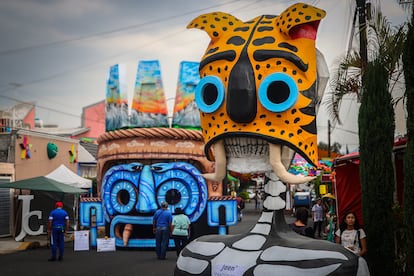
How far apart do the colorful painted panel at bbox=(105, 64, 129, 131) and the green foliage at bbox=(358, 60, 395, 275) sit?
25.1 ft

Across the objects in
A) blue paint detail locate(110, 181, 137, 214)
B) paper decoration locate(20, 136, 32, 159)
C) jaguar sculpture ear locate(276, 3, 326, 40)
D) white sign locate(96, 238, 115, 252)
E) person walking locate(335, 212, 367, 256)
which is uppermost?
jaguar sculpture ear locate(276, 3, 326, 40)

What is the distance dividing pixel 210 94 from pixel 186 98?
754 cm

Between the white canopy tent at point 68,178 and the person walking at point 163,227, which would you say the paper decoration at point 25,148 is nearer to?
the white canopy tent at point 68,178

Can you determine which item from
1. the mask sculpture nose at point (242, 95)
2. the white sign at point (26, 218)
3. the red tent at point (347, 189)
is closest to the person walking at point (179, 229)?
the red tent at point (347, 189)

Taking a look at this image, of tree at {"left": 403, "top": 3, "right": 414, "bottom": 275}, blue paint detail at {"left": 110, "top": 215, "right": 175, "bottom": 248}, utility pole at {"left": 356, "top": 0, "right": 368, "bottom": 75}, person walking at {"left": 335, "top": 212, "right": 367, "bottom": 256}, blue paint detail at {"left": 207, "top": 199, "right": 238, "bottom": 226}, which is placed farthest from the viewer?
blue paint detail at {"left": 110, "top": 215, "right": 175, "bottom": 248}

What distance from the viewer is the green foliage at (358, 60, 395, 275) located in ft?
25.2

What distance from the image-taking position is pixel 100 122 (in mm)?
47250

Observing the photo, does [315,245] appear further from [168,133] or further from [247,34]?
[168,133]

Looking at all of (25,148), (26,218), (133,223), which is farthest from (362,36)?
(25,148)

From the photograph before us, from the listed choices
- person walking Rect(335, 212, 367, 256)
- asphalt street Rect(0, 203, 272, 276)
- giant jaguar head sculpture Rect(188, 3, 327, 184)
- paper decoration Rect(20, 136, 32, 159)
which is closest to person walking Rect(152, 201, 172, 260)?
asphalt street Rect(0, 203, 272, 276)

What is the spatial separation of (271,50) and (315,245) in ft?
7.60

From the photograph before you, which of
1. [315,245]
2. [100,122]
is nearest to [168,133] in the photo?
[315,245]

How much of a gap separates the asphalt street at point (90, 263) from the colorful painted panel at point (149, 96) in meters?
3.51

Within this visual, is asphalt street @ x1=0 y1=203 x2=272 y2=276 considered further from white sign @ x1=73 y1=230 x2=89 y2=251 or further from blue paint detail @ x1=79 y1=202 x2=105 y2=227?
blue paint detail @ x1=79 y1=202 x2=105 y2=227
